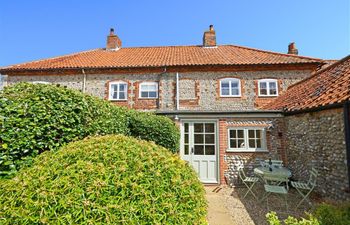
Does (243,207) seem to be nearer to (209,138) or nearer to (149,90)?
(209,138)

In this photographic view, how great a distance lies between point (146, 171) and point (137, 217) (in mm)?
454

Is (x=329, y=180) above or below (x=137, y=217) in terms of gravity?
below

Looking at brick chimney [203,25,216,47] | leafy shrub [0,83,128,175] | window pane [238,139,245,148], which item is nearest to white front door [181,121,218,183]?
window pane [238,139,245,148]

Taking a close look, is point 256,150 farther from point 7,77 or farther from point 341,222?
point 7,77

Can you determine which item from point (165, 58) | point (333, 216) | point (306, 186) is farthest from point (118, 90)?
point (333, 216)

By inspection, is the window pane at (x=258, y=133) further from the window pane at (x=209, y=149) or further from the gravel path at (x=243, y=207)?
the gravel path at (x=243, y=207)

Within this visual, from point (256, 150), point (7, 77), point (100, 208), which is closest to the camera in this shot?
point (100, 208)

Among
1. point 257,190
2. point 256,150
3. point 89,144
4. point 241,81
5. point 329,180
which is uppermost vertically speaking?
point 241,81

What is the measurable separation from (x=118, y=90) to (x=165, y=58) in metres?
4.39

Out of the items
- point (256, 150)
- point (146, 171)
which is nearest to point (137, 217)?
point (146, 171)

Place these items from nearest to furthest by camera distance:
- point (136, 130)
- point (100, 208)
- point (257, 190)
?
point (100, 208), point (136, 130), point (257, 190)

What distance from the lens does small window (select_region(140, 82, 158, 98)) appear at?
40.3 ft

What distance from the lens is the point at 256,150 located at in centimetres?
703

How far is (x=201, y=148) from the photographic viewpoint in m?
7.32
